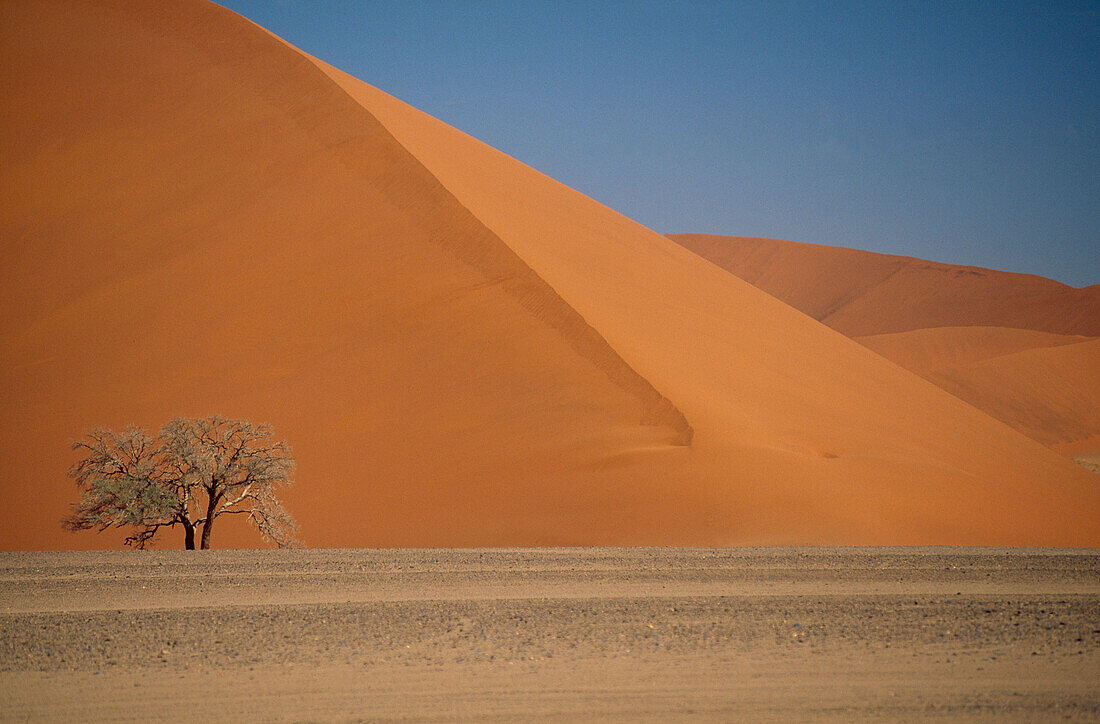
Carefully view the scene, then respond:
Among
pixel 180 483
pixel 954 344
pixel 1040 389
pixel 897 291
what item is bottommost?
pixel 180 483

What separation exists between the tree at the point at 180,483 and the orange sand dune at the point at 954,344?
5367 centimetres

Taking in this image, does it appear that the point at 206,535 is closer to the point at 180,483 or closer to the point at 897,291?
the point at 180,483

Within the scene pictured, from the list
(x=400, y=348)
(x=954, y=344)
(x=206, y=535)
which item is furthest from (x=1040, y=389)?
(x=206, y=535)

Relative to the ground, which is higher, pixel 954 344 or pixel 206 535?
pixel 954 344

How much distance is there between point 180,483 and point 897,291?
281 feet

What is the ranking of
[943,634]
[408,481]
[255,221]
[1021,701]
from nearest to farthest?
[1021,701] → [943,634] → [408,481] → [255,221]

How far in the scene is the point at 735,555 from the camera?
12328mm

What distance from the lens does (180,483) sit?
14.2 metres

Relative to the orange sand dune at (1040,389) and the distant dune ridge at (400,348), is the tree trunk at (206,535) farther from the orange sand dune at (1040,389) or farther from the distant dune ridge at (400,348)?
the orange sand dune at (1040,389)

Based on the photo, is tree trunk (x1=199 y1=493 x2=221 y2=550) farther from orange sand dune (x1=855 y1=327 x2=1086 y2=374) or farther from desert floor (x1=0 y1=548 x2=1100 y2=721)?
orange sand dune (x1=855 y1=327 x2=1086 y2=374)

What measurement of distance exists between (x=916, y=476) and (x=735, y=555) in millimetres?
6738

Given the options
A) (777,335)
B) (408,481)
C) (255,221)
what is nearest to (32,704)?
(408,481)

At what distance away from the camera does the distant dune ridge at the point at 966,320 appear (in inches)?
1828

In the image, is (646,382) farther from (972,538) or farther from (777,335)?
(777,335)
